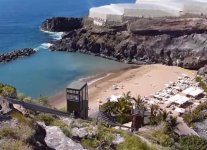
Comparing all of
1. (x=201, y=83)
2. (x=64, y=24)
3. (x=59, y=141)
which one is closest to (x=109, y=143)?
(x=59, y=141)


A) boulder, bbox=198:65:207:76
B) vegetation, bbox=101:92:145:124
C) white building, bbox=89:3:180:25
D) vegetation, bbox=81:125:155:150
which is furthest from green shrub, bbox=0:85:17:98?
white building, bbox=89:3:180:25

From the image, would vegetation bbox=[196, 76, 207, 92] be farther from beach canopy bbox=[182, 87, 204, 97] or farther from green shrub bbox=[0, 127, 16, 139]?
green shrub bbox=[0, 127, 16, 139]

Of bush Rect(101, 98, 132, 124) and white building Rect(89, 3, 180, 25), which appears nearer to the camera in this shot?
bush Rect(101, 98, 132, 124)

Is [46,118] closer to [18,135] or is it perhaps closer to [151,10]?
[18,135]

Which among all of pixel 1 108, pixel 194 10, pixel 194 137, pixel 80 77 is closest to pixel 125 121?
pixel 194 137

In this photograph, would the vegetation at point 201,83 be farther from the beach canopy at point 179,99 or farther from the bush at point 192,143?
the bush at point 192,143

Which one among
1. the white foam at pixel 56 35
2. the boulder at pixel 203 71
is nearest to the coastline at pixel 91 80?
the boulder at pixel 203 71

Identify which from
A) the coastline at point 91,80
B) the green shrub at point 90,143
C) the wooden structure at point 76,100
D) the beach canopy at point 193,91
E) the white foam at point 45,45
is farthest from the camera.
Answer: the white foam at point 45,45
